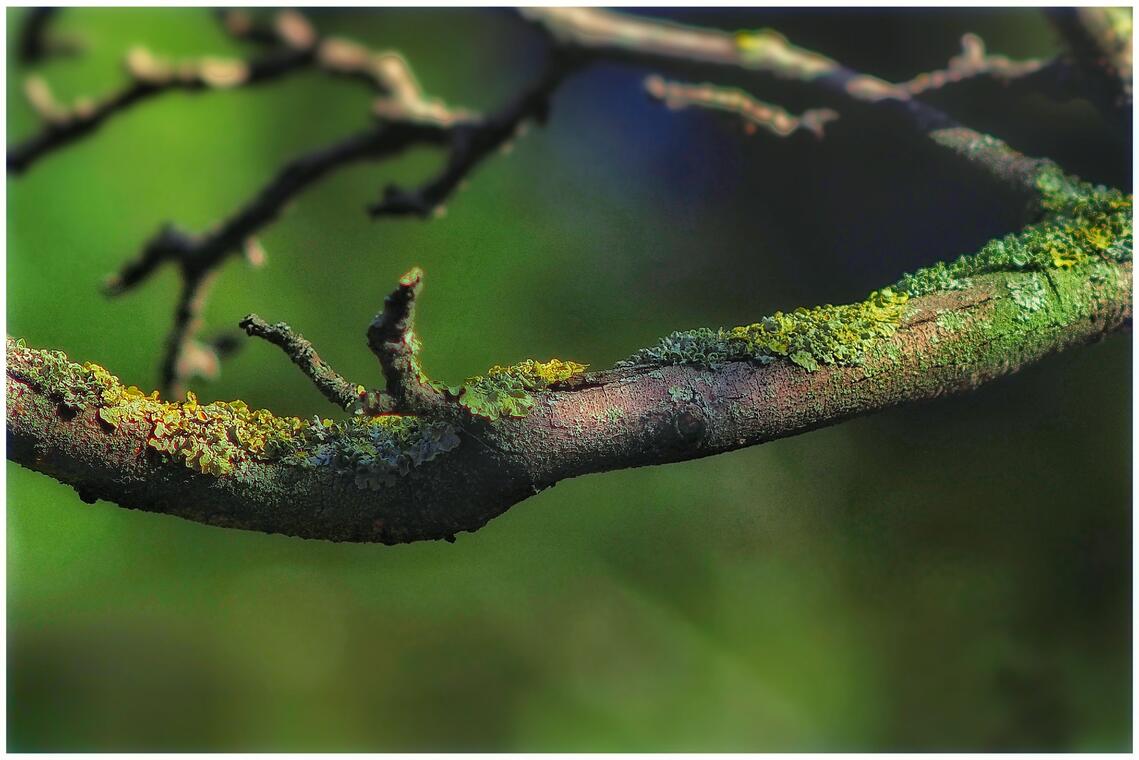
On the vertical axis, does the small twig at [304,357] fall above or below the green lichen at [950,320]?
below

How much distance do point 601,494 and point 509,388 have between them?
2.53ft

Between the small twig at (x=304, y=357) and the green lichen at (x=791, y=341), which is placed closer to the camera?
the small twig at (x=304, y=357)

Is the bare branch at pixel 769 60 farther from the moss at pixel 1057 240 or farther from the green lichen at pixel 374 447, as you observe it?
the green lichen at pixel 374 447

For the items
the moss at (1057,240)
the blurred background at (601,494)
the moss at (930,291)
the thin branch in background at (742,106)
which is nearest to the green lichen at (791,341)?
the moss at (930,291)

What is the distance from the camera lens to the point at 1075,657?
1.52 m

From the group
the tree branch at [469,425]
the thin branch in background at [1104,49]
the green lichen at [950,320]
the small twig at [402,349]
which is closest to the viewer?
the small twig at [402,349]

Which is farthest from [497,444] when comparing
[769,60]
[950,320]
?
[769,60]

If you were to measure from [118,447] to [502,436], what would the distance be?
35cm

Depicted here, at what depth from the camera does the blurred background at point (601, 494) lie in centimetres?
138

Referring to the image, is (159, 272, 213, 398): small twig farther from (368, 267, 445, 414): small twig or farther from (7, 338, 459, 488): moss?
(368, 267, 445, 414): small twig

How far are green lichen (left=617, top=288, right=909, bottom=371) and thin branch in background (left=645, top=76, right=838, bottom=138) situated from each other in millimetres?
540

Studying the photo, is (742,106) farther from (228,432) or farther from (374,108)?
(228,432)

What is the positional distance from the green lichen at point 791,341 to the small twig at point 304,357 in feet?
0.89

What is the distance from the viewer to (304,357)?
812mm
